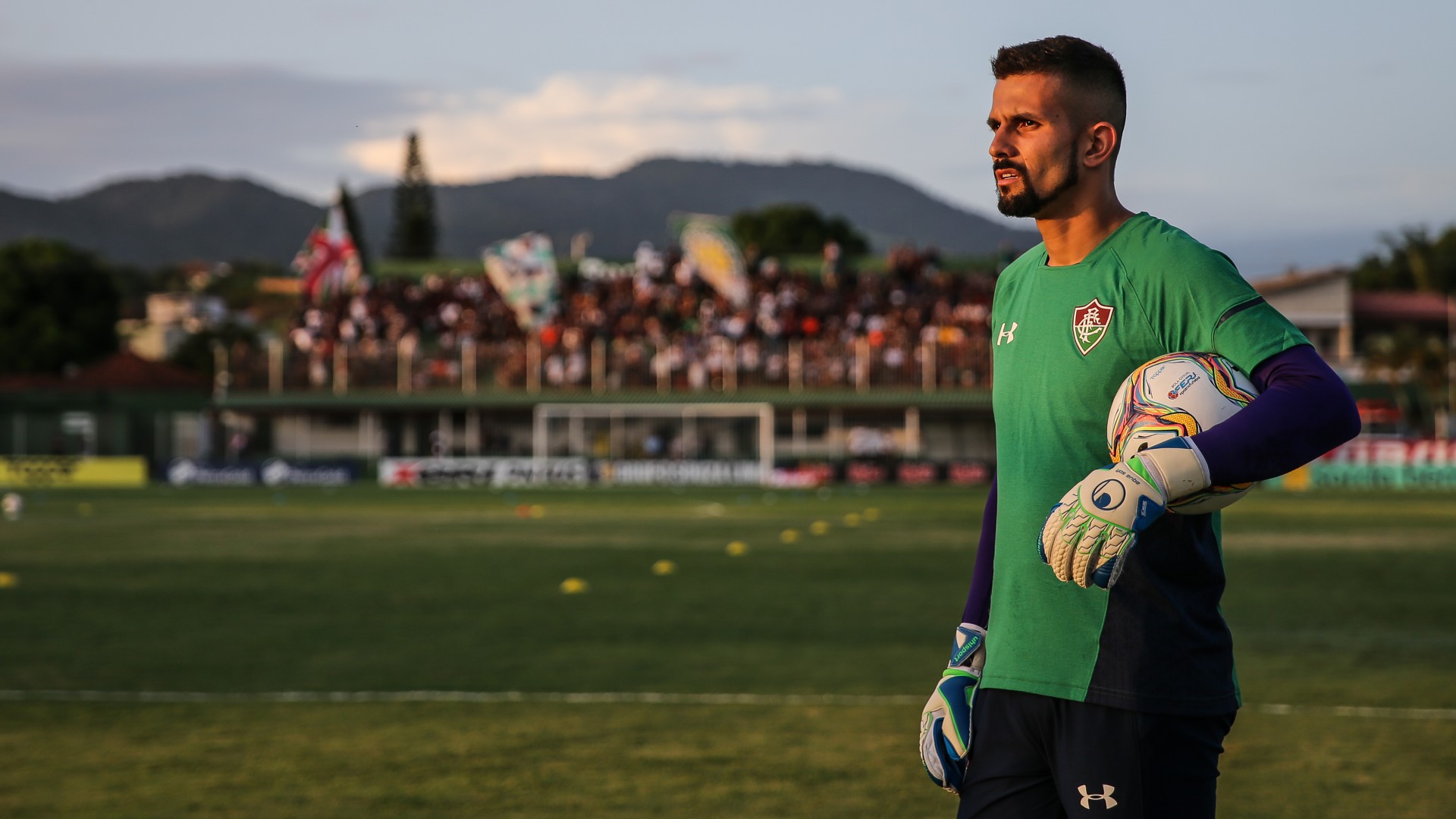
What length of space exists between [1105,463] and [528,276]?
61981 mm

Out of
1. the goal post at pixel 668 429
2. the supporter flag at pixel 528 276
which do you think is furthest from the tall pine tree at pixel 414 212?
the goal post at pixel 668 429

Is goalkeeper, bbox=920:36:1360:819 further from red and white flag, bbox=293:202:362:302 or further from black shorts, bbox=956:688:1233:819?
red and white flag, bbox=293:202:362:302

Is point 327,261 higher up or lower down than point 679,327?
higher up

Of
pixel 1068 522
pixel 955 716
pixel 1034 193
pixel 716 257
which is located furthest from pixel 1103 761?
pixel 716 257

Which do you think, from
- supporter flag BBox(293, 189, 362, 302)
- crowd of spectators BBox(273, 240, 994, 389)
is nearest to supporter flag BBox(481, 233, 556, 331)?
crowd of spectators BBox(273, 240, 994, 389)

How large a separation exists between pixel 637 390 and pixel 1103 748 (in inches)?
2164

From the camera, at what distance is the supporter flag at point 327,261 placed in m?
68.0

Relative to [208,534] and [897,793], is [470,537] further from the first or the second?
[897,793]

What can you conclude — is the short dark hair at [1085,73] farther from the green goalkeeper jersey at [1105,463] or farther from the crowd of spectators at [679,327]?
the crowd of spectators at [679,327]

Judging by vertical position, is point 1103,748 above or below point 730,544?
above

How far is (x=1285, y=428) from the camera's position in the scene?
312 centimetres

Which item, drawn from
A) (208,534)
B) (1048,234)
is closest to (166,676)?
(1048,234)

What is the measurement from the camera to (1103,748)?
11.4ft

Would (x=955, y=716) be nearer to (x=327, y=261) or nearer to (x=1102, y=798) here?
(x=1102, y=798)
